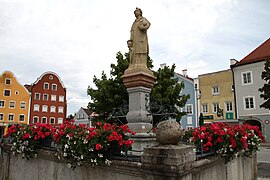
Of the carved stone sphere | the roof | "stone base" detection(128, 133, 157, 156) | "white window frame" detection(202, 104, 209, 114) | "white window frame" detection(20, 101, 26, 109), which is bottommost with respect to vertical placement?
"stone base" detection(128, 133, 157, 156)

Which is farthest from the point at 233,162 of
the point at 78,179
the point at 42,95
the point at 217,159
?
the point at 42,95

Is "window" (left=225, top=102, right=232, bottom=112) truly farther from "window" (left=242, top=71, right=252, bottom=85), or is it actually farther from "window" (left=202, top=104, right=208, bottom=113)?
"window" (left=242, top=71, right=252, bottom=85)

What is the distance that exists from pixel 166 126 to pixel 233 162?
9.70ft

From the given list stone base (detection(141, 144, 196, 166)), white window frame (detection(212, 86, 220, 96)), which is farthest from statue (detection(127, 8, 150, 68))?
white window frame (detection(212, 86, 220, 96))

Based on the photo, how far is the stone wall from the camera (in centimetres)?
319

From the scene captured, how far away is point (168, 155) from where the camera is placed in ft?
10.4

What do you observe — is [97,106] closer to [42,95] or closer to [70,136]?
[70,136]

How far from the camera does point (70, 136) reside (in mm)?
4457

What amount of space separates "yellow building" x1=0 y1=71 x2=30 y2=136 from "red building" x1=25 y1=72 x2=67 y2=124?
1.21m

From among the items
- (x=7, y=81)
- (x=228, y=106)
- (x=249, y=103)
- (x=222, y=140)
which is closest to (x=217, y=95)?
(x=228, y=106)

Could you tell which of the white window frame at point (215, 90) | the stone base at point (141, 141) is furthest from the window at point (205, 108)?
the stone base at point (141, 141)

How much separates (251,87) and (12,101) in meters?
35.4

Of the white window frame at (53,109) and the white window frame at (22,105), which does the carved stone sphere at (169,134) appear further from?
the white window frame at (53,109)

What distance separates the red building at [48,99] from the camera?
40.6 m
